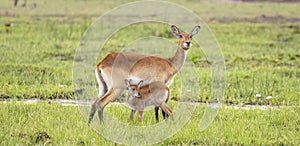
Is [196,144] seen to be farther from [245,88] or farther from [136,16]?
[136,16]

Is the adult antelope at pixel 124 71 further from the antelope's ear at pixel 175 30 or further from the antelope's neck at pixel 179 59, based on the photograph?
the antelope's neck at pixel 179 59

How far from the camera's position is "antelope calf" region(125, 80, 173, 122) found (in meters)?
7.32

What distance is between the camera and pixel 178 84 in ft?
37.4

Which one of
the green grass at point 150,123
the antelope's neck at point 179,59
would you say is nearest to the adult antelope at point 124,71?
the antelope's neck at point 179,59

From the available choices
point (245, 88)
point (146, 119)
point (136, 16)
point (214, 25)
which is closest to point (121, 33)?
point (214, 25)

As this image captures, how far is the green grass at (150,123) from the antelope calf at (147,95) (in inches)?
11.3

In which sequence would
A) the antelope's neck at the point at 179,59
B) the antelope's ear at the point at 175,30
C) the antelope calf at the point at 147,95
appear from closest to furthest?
the antelope calf at the point at 147,95, the antelope's ear at the point at 175,30, the antelope's neck at the point at 179,59

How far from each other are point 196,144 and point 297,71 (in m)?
7.09

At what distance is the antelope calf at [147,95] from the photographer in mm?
7316

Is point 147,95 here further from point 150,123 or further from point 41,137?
point 41,137

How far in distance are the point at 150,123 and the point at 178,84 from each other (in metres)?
3.83

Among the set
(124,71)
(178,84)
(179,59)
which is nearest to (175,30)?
(179,59)

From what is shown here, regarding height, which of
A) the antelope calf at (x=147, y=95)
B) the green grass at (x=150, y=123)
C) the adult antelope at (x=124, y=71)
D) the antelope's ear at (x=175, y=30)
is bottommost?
the green grass at (x=150, y=123)

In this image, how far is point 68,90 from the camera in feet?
33.4
